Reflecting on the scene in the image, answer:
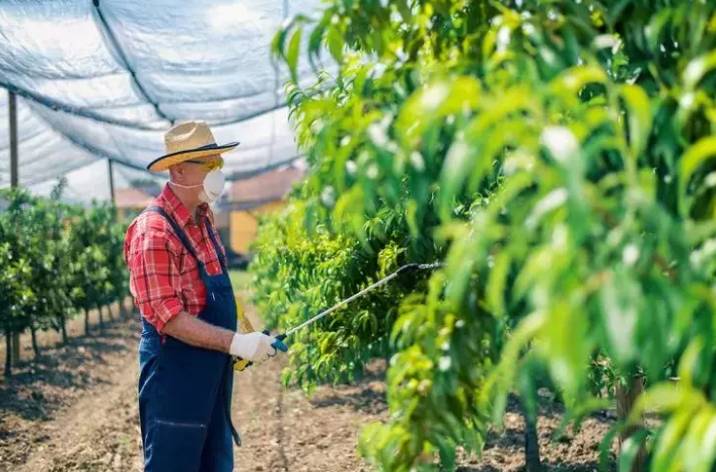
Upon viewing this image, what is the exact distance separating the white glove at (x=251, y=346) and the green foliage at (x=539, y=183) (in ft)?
4.50

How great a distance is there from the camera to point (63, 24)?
6371mm

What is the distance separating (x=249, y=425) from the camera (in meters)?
7.41

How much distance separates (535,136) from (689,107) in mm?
265

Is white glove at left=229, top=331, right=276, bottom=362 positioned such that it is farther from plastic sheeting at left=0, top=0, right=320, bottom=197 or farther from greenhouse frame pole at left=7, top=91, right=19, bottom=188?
greenhouse frame pole at left=7, top=91, right=19, bottom=188

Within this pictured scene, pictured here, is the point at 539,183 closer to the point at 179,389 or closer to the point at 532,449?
the point at 179,389

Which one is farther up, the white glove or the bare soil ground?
the white glove

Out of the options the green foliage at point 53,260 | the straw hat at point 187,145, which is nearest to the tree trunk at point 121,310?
the green foliage at point 53,260

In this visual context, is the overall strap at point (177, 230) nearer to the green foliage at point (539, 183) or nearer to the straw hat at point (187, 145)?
the straw hat at point (187, 145)

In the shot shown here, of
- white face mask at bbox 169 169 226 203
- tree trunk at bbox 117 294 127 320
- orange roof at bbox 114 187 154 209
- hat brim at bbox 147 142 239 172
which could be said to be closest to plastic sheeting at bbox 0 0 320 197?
hat brim at bbox 147 142 239 172

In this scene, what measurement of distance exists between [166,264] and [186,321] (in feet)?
0.75

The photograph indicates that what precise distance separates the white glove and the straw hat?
797mm

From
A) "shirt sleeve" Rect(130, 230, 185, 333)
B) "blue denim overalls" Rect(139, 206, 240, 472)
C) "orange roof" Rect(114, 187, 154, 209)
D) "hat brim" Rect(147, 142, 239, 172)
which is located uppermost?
"orange roof" Rect(114, 187, 154, 209)

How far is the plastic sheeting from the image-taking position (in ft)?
20.6

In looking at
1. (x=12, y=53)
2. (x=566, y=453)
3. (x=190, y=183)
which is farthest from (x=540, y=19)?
(x=12, y=53)
